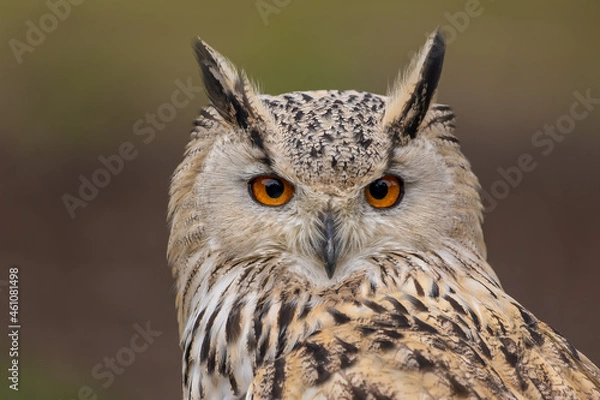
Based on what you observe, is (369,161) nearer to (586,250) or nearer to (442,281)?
(442,281)

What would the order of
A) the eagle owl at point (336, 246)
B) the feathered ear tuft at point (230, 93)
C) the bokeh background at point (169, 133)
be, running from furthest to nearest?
the bokeh background at point (169, 133)
the feathered ear tuft at point (230, 93)
the eagle owl at point (336, 246)

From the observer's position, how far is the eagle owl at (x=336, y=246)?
2.30 m

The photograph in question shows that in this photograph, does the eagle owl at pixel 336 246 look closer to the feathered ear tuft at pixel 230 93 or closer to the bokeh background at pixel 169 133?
the feathered ear tuft at pixel 230 93

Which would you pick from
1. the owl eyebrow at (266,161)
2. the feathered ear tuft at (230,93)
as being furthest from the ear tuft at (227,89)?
the owl eyebrow at (266,161)

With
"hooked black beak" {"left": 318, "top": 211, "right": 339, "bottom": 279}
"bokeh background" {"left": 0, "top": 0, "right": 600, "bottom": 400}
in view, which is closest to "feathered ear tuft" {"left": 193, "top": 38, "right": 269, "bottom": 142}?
"hooked black beak" {"left": 318, "top": 211, "right": 339, "bottom": 279}

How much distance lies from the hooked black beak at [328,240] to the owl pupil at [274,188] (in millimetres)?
126

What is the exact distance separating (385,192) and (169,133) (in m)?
4.46

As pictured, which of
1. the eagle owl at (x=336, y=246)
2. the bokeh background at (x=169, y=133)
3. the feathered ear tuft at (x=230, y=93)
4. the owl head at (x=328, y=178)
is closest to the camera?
the eagle owl at (x=336, y=246)

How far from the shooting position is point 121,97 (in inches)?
304

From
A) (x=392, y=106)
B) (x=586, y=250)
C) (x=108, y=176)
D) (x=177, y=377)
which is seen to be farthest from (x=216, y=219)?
(x=586, y=250)

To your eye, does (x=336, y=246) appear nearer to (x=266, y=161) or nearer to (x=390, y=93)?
(x=266, y=161)

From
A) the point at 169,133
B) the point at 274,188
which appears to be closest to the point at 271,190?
the point at 274,188

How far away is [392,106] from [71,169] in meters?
4.52

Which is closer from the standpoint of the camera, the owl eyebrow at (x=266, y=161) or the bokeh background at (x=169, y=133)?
the owl eyebrow at (x=266, y=161)
